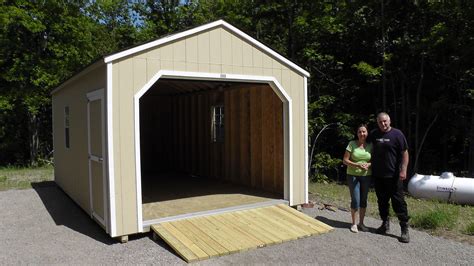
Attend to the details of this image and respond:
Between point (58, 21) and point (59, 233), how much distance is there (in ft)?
41.5

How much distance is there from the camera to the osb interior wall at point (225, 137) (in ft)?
24.3

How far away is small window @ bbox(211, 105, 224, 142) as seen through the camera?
9281mm

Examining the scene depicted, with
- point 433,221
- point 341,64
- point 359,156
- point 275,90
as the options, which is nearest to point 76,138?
point 275,90

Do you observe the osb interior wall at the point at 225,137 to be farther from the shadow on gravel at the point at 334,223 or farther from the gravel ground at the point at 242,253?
the gravel ground at the point at 242,253

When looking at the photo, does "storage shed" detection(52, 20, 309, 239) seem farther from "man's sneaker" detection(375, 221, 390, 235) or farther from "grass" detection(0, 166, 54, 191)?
"man's sneaker" detection(375, 221, 390, 235)

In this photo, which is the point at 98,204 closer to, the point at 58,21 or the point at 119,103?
the point at 119,103

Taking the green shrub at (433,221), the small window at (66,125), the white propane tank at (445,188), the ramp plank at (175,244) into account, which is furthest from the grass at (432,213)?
the small window at (66,125)

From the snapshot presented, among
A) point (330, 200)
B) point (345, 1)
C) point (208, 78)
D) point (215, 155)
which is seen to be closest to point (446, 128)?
point (345, 1)

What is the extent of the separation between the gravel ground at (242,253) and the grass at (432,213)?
33 cm

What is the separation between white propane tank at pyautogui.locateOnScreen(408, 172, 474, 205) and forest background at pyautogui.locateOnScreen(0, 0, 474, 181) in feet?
9.71

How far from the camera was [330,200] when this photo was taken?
763 cm

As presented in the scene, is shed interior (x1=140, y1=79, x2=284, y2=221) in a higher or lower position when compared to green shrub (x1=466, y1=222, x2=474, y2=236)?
higher

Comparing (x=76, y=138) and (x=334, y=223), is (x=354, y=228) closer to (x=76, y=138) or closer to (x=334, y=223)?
(x=334, y=223)

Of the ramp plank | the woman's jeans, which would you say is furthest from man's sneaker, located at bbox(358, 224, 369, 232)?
the ramp plank
